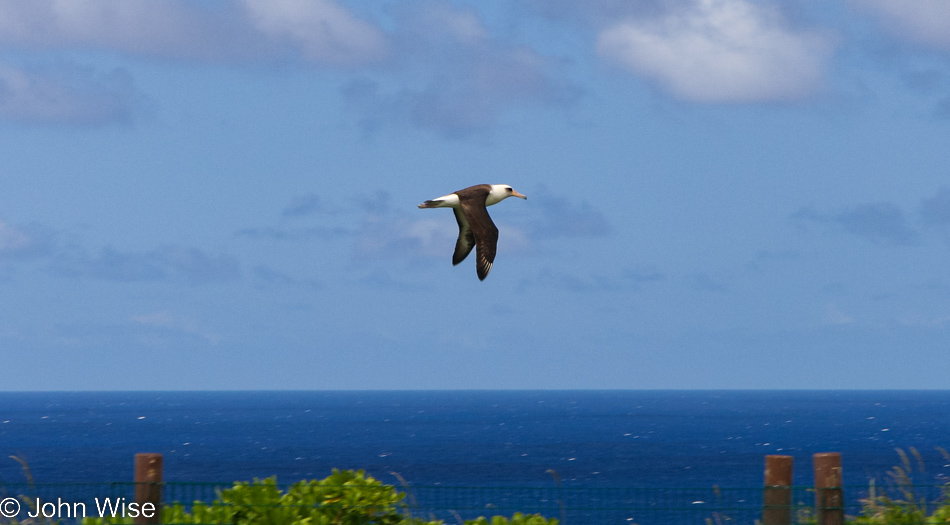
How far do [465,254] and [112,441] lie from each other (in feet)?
391

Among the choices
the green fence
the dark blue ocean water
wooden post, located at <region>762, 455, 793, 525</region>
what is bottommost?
the dark blue ocean water

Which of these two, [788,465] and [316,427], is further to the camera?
[316,427]

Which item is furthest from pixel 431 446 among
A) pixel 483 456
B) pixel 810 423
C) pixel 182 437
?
pixel 810 423

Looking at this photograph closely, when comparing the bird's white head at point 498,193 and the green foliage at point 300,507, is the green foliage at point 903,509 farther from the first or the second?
the bird's white head at point 498,193

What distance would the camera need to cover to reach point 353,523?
9.48 metres

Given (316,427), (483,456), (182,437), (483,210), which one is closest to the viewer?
(483,210)

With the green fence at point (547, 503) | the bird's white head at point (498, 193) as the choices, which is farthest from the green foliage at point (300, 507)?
the bird's white head at point (498, 193)

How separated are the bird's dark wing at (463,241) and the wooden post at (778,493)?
487 cm

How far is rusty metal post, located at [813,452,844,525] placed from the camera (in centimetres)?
912

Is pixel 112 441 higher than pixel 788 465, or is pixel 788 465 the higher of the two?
pixel 788 465

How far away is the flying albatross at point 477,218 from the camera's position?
38.7ft

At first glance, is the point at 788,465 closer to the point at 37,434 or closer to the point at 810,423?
the point at 37,434

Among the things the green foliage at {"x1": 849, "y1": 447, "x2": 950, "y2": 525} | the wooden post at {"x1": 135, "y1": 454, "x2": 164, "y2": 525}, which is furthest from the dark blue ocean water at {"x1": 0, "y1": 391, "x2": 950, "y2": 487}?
the wooden post at {"x1": 135, "y1": 454, "x2": 164, "y2": 525}

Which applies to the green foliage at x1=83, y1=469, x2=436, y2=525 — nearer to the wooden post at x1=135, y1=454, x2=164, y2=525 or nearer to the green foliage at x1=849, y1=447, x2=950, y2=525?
the wooden post at x1=135, y1=454, x2=164, y2=525
